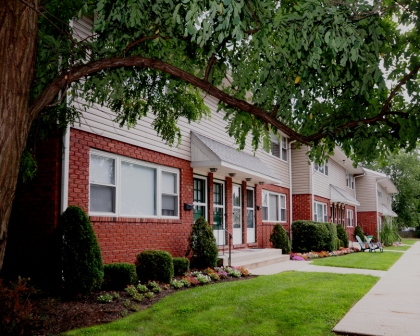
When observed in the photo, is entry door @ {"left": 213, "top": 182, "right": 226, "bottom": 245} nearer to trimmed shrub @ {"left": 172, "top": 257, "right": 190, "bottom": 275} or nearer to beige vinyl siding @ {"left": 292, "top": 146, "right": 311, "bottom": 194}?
trimmed shrub @ {"left": 172, "top": 257, "right": 190, "bottom": 275}

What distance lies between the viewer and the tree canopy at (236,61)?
4.71 m

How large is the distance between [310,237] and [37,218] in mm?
13825

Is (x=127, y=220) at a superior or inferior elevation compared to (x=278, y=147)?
inferior

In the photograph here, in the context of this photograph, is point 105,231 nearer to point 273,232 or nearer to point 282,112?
point 282,112

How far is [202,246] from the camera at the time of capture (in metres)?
12.0

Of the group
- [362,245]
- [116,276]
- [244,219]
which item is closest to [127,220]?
[116,276]

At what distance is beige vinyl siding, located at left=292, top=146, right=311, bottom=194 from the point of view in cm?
2259

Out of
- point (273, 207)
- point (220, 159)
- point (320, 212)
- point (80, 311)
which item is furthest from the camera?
point (320, 212)

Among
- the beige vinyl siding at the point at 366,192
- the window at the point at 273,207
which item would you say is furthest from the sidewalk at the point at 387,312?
the beige vinyl siding at the point at 366,192

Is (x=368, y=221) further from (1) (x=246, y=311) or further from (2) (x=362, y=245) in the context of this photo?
(1) (x=246, y=311)

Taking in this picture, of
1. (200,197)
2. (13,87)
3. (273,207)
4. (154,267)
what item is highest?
(13,87)

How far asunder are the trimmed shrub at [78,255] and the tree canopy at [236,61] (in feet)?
5.06

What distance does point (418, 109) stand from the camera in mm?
5848

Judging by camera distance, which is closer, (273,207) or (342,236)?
(273,207)
